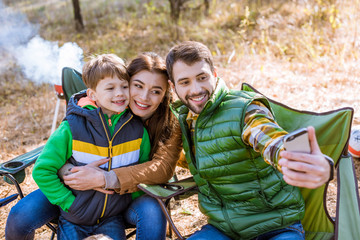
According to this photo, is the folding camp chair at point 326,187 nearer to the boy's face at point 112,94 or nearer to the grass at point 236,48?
the boy's face at point 112,94

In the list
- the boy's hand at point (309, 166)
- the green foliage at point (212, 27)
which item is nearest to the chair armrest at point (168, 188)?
the boy's hand at point (309, 166)

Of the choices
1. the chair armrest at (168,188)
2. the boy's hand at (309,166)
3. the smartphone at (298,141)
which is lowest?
the chair armrest at (168,188)

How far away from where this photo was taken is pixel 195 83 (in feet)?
5.91

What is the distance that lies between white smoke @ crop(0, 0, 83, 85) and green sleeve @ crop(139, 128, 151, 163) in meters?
1.70

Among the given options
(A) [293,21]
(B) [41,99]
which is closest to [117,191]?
(B) [41,99]

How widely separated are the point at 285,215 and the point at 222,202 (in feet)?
1.05

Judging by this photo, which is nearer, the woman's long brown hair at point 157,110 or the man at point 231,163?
the man at point 231,163

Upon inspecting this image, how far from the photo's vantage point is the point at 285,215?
5.58 feet

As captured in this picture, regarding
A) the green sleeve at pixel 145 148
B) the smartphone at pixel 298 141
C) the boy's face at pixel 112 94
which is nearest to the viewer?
the smartphone at pixel 298 141

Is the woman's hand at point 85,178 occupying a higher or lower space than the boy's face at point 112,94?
lower

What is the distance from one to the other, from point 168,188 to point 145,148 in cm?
28

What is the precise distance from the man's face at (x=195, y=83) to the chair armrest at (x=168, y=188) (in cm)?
44

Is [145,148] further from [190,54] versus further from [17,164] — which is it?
[17,164]

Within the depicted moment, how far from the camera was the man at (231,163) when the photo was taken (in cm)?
170
